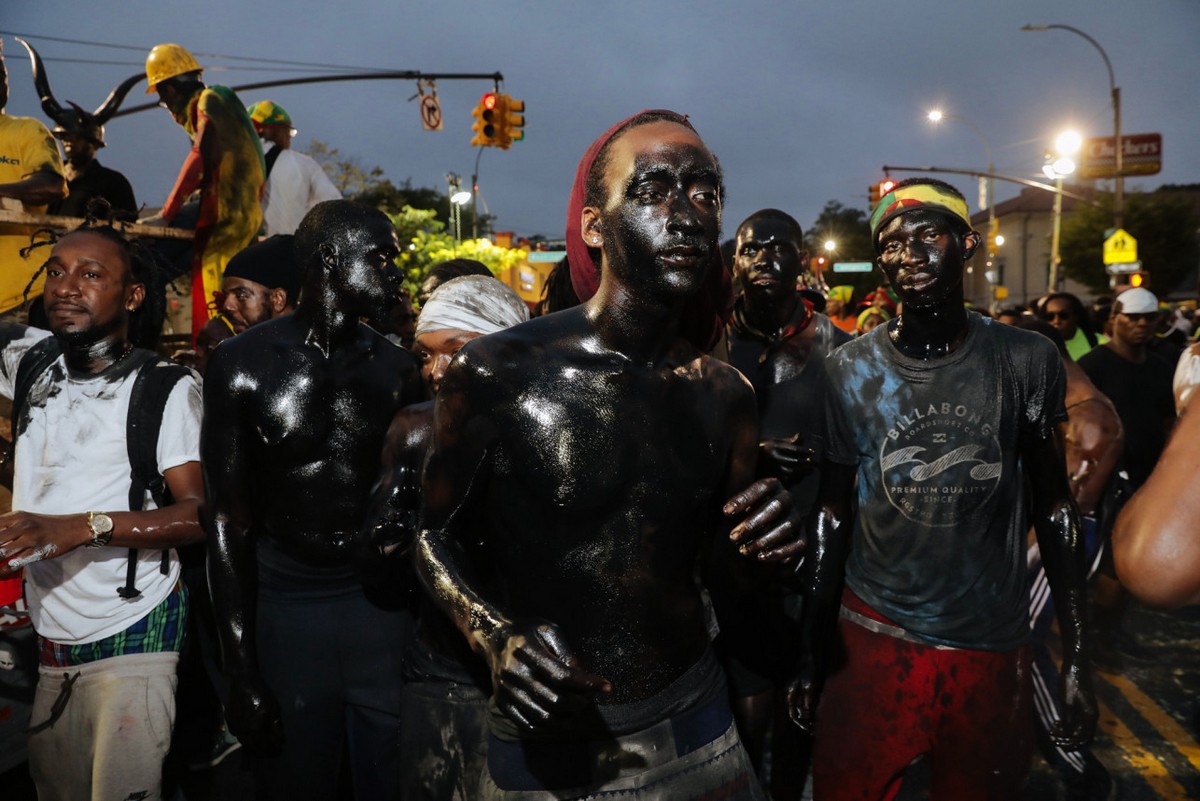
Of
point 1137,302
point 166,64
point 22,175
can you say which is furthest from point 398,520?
point 1137,302

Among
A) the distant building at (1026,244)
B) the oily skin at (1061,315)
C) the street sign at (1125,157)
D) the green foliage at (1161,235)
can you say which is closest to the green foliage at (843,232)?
the distant building at (1026,244)

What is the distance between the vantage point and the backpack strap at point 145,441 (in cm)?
295

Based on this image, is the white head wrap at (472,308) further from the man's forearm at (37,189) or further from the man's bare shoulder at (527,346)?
the man's forearm at (37,189)

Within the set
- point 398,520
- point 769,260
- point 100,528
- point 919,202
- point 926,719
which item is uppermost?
point 919,202

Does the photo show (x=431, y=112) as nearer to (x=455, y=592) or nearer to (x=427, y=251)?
(x=427, y=251)

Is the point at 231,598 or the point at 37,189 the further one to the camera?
the point at 37,189

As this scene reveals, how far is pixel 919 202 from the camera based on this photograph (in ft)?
10.1

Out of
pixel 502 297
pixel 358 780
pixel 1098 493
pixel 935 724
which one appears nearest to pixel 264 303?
pixel 502 297

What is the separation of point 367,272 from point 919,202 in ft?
6.57

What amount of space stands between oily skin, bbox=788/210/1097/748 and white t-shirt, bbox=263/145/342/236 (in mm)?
5622

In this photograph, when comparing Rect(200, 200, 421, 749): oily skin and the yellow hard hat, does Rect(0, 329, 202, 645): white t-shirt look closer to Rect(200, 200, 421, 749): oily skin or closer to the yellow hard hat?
Rect(200, 200, 421, 749): oily skin

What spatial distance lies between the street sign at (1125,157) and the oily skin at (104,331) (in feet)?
103

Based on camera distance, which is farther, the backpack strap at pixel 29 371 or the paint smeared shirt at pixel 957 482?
the backpack strap at pixel 29 371

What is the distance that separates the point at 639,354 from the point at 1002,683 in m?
1.83
